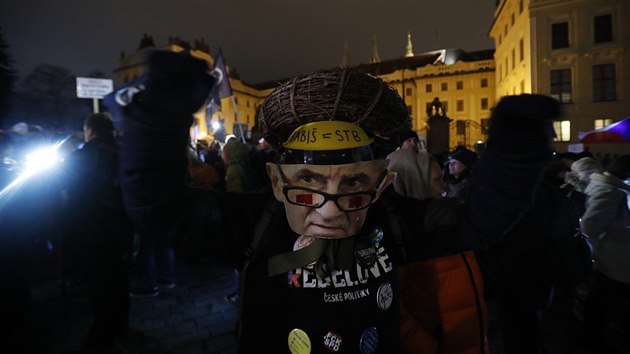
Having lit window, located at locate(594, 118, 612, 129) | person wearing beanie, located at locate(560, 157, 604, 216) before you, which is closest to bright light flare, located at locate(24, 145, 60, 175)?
person wearing beanie, located at locate(560, 157, 604, 216)

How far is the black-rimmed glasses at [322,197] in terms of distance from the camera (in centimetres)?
147

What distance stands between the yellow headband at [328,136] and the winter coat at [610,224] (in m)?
3.28

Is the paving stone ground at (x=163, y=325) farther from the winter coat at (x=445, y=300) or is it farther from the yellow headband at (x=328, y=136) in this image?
the yellow headband at (x=328, y=136)

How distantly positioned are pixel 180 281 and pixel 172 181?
5103mm

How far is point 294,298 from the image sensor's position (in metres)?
1.48

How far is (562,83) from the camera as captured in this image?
2956 cm

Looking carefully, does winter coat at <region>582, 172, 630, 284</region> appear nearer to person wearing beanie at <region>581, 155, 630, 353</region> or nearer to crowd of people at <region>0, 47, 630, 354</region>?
person wearing beanie at <region>581, 155, 630, 353</region>

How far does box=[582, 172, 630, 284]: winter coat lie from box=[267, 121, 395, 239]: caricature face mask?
3213 mm

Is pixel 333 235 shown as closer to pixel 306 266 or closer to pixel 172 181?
pixel 306 266

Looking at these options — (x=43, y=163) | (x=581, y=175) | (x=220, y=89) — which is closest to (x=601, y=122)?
(x=581, y=175)

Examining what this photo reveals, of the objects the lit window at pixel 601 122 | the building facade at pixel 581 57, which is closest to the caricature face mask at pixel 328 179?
the building facade at pixel 581 57

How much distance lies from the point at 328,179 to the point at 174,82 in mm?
660

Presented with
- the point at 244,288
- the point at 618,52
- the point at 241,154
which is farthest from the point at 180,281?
the point at 618,52

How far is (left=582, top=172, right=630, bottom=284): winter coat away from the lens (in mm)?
3562
